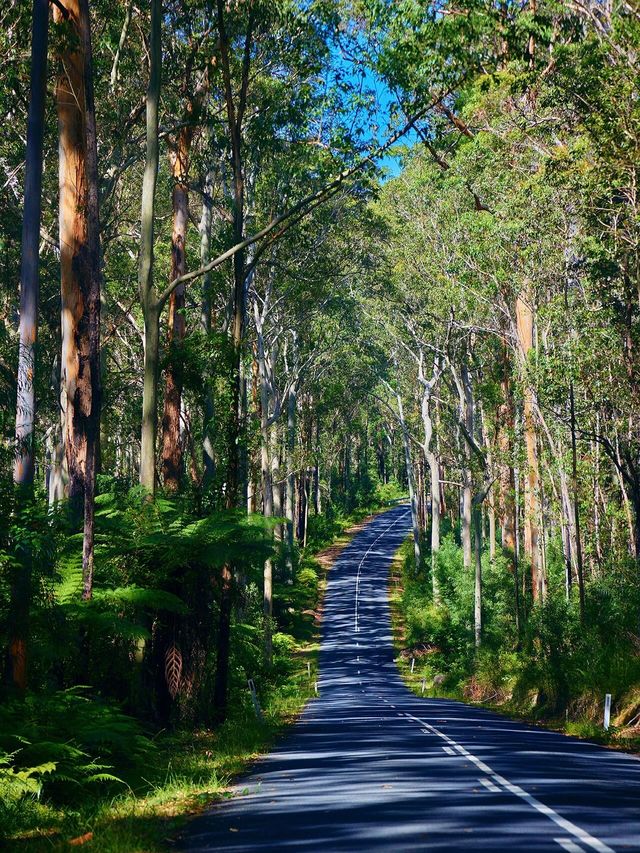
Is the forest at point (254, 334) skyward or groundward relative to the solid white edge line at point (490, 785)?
skyward

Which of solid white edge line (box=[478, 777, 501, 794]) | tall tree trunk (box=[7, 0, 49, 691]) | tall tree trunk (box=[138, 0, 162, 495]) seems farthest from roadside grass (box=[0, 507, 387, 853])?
tall tree trunk (box=[138, 0, 162, 495])

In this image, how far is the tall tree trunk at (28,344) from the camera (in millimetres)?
10977

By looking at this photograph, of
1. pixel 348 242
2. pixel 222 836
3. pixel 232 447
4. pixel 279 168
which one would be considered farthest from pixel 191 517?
pixel 348 242

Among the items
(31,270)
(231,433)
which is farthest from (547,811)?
(231,433)

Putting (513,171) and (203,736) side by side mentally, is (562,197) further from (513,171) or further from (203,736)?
(203,736)

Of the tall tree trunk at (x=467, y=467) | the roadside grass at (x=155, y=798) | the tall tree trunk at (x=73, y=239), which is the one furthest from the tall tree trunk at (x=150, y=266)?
the tall tree trunk at (x=467, y=467)

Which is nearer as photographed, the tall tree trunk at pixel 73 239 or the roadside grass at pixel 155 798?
the roadside grass at pixel 155 798

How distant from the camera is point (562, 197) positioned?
24609 millimetres

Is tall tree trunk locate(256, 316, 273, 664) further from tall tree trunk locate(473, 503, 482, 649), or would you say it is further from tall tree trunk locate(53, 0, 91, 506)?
tall tree trunk locate(53, 0, 91, 506)

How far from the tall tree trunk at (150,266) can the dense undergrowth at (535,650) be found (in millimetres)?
8679

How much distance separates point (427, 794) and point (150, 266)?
33.7ft

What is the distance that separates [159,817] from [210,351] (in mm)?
10904

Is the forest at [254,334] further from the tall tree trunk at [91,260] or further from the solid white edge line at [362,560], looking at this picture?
the solid white edge line at [362,560]

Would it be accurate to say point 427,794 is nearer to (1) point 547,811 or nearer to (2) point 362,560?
(1) point 547,811
